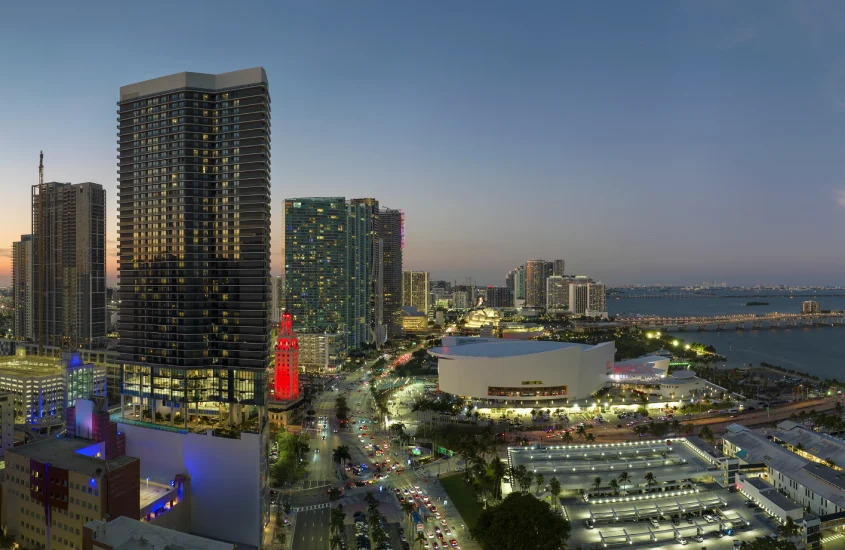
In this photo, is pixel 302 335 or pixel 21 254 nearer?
pixel 302 335

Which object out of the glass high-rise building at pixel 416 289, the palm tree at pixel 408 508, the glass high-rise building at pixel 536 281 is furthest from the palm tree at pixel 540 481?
the glass high-rise building at pixel 536 281

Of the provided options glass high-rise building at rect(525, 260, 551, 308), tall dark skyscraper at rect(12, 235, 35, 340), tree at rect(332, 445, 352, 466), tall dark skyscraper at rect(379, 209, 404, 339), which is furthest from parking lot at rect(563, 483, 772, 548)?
glass high-rise building at rect(525, 260, 551, 308)

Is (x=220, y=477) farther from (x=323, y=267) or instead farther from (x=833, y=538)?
(x=323, y=267)

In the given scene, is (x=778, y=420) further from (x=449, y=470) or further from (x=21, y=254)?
(x=21, y=254)

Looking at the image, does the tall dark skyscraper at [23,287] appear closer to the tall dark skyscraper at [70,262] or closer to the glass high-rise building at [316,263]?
the tall dark skyscraper at [70,262]

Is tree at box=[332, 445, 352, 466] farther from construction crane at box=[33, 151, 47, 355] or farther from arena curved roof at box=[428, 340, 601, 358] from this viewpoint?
construction crane at box=[33, 151, 47, 355]

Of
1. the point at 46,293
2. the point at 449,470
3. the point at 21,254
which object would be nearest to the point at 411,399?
the point at 449,470
